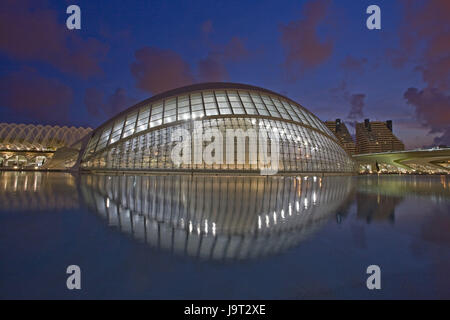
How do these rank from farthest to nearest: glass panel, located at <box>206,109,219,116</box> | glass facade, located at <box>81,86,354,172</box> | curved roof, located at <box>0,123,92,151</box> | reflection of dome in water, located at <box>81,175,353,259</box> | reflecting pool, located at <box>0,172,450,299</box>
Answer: curved roof, located at <box>0,123,92,151</box> → glass facade, located at <box>81,86,354,172</box> → glass panel, located at <box>206,109,219,116</box> → reflection of dome in water, located at <box>81,175,353,259</box> → reflecting pool, located at <box>0,172,450,299</box>

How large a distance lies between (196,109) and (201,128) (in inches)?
104

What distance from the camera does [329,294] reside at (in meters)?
3.27

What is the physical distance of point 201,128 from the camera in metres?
33.1

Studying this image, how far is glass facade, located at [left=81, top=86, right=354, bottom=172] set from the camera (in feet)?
108

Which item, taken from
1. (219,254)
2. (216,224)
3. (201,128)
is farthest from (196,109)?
(219,254)

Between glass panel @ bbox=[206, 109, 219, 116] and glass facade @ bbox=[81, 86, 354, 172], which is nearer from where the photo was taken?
glass panel @ bbox=[206, 109, 219, 116]

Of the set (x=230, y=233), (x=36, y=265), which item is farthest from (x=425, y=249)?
(x=36, y=265)

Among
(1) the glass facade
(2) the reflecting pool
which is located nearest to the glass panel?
(1) the glass facade

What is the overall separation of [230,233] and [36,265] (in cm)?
372

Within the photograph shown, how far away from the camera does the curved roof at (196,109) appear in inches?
1292

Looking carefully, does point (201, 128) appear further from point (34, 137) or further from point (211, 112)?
point (34, 137)

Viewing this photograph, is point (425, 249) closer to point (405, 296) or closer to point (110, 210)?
point (405, 296)

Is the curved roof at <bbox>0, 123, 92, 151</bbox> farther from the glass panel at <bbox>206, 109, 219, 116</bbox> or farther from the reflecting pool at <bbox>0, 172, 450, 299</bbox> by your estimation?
the reflecting pool at <bbox>0, 172, 450, 299</bbox>
